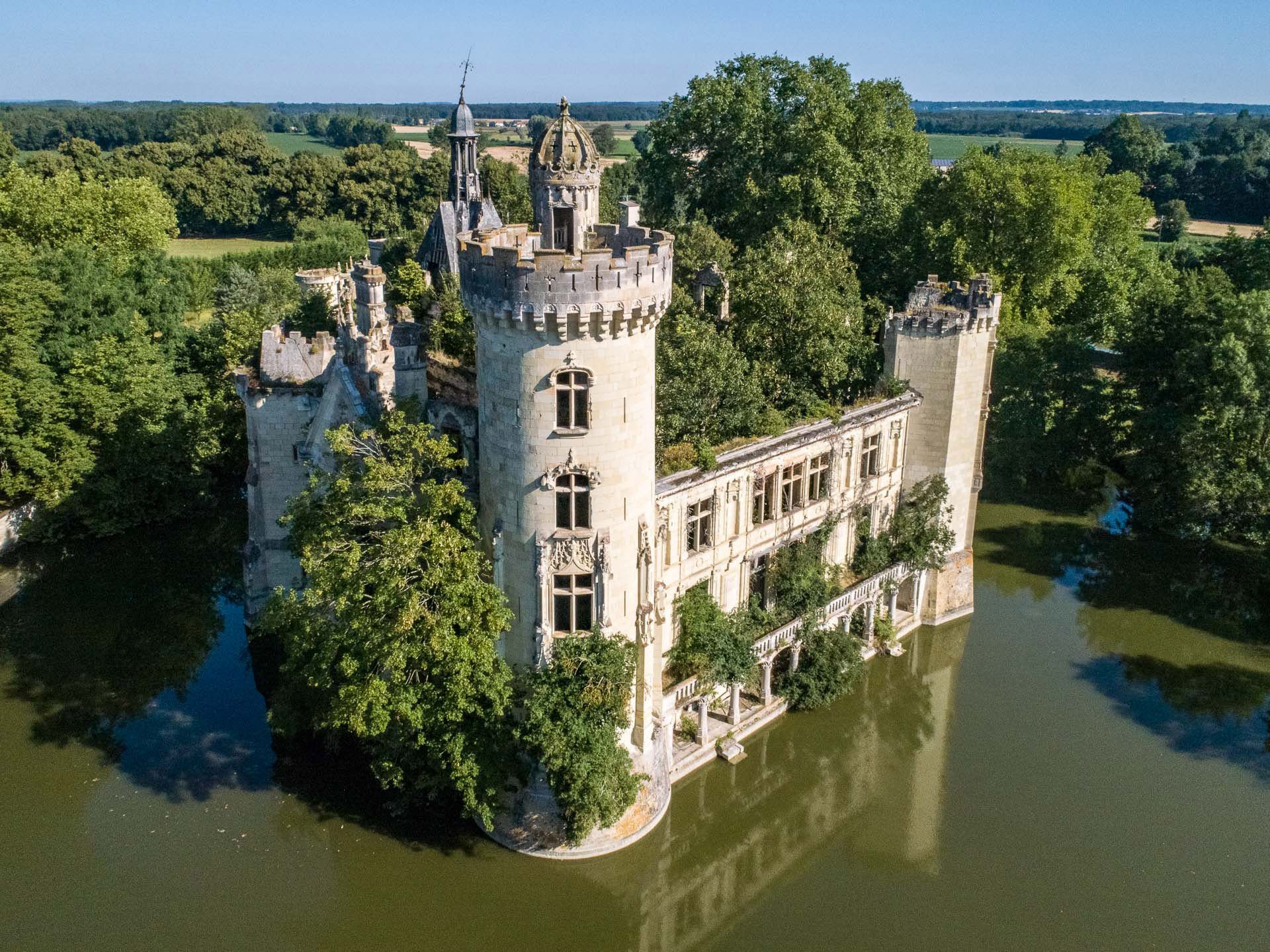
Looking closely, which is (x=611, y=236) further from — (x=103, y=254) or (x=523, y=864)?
(x=103, y=254)

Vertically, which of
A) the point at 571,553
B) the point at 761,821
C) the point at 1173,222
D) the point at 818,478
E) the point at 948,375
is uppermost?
the point at 1173,222

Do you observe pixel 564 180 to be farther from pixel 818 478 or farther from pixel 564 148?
pixel 818 478

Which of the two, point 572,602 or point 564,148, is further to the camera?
point 564,148

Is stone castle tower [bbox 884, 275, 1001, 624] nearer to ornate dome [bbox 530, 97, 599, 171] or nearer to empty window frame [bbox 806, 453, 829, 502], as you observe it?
empty window frame [bbox 806, 453, 829, 502]

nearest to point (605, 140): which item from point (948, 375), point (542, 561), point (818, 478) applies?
point (948, 375)

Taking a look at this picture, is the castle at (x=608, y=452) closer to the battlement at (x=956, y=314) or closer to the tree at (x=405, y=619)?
the battlement at (x=956, y=314)

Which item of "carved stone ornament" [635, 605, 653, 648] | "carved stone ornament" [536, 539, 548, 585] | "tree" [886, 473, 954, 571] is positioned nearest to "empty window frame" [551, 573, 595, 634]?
"carved stone ornament" [536, 539, 548, 585]
